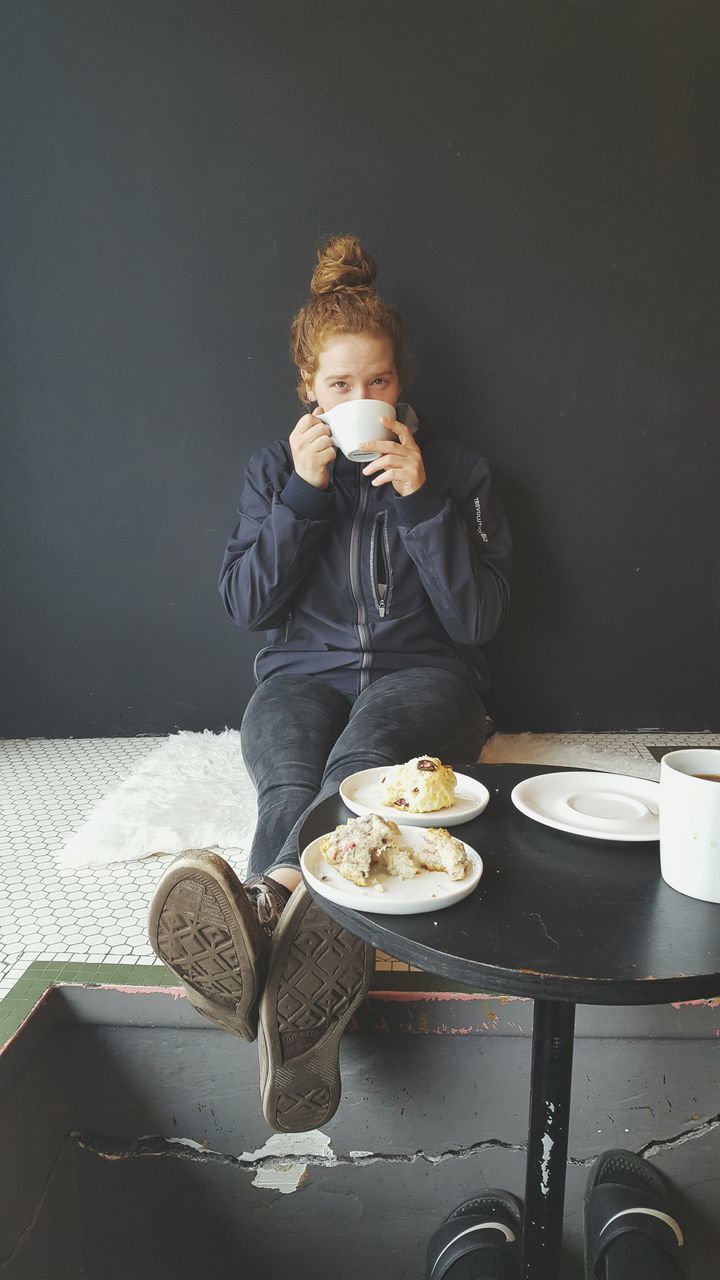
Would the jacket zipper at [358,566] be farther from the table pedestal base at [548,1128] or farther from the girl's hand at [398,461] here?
the table pedestal base at [548,1128]

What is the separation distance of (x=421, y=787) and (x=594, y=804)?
167 millimetres

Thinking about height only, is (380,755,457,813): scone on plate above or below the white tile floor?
above

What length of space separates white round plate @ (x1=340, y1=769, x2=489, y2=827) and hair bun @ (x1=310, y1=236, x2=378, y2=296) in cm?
101

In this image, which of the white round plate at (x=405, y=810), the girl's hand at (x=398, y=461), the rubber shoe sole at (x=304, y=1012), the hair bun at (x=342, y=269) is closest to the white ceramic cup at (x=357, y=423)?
the girl's hand at (x=398, y=461)

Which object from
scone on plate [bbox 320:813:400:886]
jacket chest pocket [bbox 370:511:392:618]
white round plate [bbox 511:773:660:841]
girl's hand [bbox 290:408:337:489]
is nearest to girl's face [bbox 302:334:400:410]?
girl's hand [bbox 290:408:337:489]

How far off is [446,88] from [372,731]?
1.33 meters

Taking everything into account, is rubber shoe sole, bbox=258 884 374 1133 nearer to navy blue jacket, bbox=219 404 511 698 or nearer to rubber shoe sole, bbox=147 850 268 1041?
rubber shoe sole, bbox=147 850 268 1041

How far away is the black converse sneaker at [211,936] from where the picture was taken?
0.82 m

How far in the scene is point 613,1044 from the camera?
1.06 metres

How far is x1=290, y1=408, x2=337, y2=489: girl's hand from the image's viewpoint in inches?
54.9

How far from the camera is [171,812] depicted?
1.51 meters

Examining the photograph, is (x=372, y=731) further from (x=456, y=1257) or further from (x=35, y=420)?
(x=35, y=420)

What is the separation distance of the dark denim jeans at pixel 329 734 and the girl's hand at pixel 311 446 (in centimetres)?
37

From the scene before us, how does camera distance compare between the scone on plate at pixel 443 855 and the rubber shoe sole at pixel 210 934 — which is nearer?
the scone on plate at pixel 443 855
